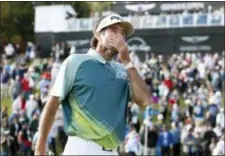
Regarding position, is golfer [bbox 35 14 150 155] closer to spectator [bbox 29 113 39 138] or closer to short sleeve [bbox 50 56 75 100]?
short sleeve [bbox 50 56 75 100]

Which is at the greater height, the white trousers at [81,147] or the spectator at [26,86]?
the white trousers at [81,147]

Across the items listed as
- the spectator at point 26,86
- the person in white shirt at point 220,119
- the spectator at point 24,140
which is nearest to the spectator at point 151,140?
the person in white shirt at point 220,119

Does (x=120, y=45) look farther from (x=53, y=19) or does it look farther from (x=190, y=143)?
(x=53, y=19)

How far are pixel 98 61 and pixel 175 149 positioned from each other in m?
17.3

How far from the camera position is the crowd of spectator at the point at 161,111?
2064 cm

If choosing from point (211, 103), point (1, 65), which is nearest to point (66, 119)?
point (211, 103)

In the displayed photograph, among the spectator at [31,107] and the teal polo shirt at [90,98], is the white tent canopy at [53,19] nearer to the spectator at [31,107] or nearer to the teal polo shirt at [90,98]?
the spectator at [31,107]

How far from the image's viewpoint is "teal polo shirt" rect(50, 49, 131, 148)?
4055 millimetres

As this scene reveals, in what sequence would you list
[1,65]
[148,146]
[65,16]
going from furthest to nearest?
[65,16], [1,65], [148,146]

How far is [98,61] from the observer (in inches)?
163

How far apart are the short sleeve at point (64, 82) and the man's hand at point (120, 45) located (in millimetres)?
265

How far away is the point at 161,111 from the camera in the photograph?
24.0 metres

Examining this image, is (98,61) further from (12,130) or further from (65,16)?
(65,16)

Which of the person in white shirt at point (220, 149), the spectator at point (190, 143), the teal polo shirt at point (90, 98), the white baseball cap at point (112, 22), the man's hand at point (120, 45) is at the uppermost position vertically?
the white baseball cap at point (112, 22)
